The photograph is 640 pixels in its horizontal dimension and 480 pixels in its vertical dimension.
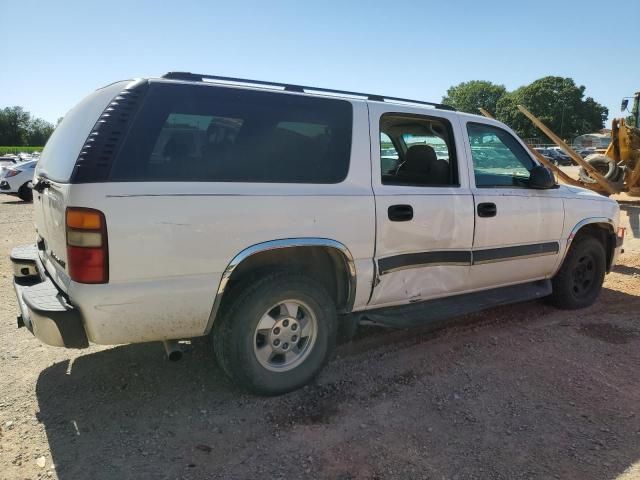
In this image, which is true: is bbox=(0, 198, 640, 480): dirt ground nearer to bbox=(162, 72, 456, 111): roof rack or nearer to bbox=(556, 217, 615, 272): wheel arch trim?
bbox=(556, 217, 615, 272): wheel arch trim

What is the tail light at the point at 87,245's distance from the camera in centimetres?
246

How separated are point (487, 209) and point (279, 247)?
195 centimetres

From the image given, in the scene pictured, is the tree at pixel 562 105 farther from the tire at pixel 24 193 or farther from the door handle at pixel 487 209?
the door handle at pixel 487 209

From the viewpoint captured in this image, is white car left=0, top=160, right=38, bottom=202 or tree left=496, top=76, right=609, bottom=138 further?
tree left=496, top=76, right=609, bottom=138

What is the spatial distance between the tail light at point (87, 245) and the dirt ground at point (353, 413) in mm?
962

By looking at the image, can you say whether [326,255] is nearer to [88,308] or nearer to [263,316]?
[263,316]

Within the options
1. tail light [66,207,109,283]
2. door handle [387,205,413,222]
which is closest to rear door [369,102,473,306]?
door handle [387,205,413,222]

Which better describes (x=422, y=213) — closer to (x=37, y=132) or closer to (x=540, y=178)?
(x=540, y=178)

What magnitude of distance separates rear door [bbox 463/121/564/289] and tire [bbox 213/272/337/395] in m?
1.54

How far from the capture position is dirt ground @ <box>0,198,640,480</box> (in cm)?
254

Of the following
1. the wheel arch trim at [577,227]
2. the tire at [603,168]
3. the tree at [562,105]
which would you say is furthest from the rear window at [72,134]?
the tree at [562,105]

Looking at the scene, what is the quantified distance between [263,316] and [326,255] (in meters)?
0.63

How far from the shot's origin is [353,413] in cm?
302

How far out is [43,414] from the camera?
2.96m
